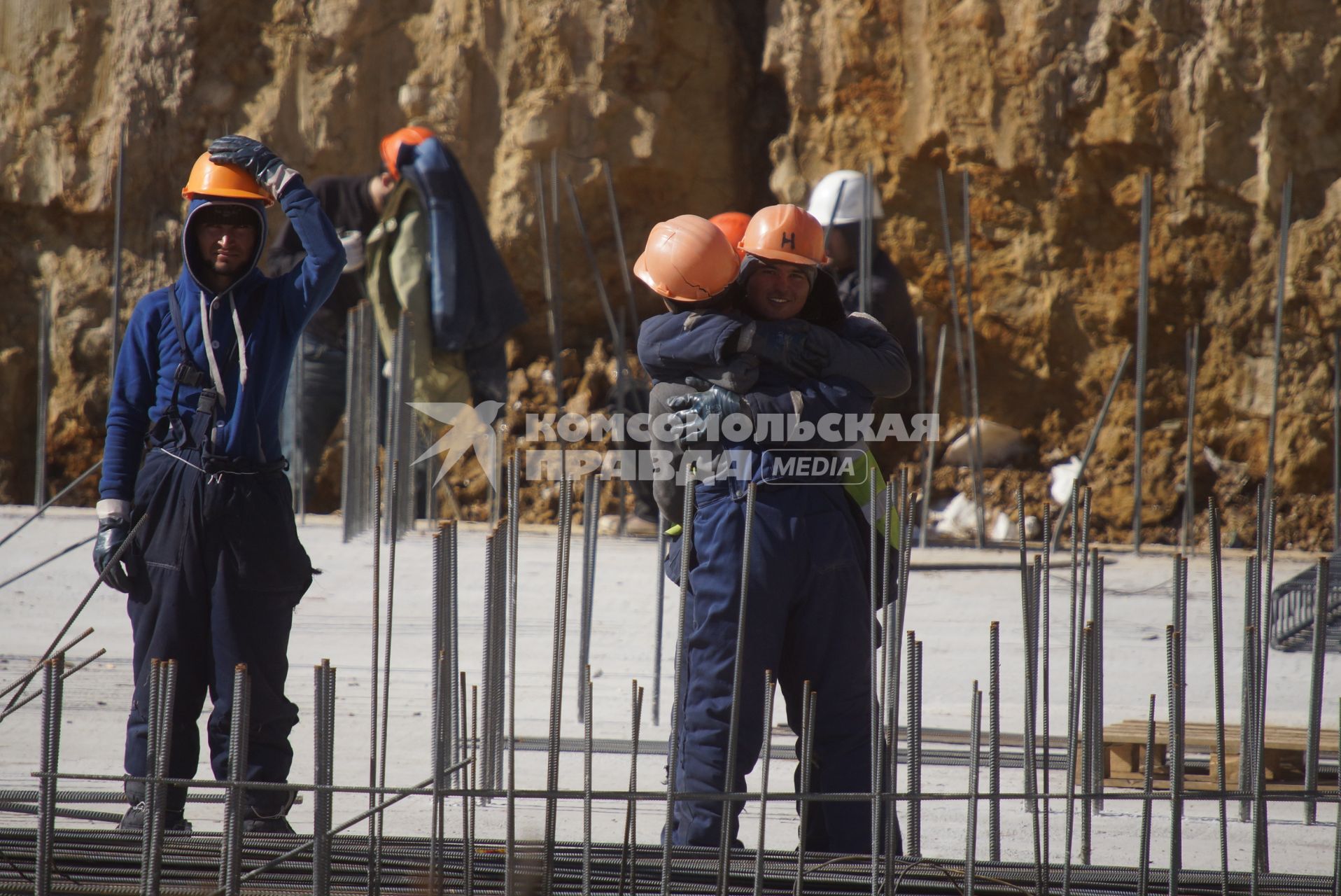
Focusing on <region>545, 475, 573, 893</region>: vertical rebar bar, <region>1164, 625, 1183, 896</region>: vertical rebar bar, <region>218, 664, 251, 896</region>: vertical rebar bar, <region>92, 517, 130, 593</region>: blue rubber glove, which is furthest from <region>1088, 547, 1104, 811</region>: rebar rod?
<region>92, 517, 130, 593</region>: blue rubber glove

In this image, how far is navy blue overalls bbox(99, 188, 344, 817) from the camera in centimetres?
285

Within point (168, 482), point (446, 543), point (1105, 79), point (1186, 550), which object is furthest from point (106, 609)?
point (1105, 79)

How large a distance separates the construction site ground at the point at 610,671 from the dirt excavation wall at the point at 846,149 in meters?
3.12

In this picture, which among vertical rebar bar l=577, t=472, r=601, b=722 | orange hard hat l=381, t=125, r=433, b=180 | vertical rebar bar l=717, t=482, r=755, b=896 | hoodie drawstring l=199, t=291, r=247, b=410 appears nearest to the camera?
vertical rebar bar l=717, t=482, r=755, b=896

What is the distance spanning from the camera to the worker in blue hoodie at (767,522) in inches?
107

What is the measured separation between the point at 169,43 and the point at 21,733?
7.18 m

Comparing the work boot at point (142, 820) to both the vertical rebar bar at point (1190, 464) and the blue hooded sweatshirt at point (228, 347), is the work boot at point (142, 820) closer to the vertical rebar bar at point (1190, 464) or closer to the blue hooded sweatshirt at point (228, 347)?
the blue hooded sweatshirt at point (228, 347)

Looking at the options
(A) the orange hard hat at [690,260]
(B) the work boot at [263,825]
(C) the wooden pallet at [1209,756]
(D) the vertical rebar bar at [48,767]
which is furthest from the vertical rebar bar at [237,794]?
(C) the wooden pallet at [1209,756]

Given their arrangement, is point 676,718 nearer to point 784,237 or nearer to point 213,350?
point 784,237

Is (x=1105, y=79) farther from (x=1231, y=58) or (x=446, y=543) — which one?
(x=446, y=543)

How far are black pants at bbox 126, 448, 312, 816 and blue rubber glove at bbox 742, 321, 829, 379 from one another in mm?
1055

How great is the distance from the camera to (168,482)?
2.90 meters

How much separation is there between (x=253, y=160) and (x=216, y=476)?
26.0 inches

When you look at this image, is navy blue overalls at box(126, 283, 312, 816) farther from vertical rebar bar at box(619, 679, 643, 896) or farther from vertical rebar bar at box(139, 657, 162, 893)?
vertical rebar bar at box(619, 679, 643, 896)
